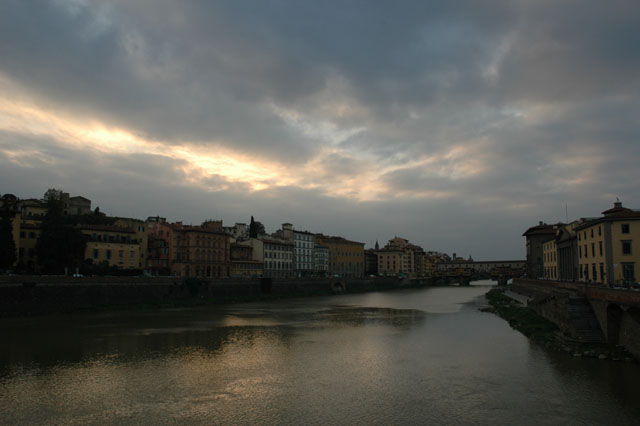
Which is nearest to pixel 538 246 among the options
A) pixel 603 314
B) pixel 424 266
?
pixel 603 314

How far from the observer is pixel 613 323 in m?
25.0

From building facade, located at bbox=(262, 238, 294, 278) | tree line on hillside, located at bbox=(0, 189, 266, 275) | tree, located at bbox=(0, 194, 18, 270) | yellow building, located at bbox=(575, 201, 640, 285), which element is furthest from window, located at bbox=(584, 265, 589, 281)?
tree, located at bbox=(0, 194, 18, 270)

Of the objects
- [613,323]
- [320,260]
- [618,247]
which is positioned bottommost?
[613,323]

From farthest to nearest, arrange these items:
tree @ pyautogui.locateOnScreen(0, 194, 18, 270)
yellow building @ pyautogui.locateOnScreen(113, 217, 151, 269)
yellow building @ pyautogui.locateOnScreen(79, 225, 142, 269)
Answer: yellow building @ pyautogui.locateOnScreen(113, 217, 151, 269)
yellow building @ pyautogui.locateOnScreen(79, 225, 142, 269)
tree @ pyautogui.locateOnScreen(0, 194, 18, 270)

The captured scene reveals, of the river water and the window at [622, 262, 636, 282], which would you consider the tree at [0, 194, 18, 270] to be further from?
the window at [622, 262, 636, 282]

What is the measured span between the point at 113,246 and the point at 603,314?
64577mm

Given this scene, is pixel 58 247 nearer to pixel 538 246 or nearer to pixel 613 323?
pixel 613 323

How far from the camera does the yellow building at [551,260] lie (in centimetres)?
6588

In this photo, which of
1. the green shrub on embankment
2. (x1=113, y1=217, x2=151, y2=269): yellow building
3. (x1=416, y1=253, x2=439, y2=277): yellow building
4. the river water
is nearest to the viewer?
the river water

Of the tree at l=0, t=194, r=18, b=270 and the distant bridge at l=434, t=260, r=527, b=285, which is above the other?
the tree at l=0, t=194, r=18, b=270

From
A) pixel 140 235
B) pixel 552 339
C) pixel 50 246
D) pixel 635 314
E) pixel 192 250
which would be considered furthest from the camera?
pixel 192 250

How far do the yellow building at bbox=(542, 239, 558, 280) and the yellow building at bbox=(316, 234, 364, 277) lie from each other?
60282mm

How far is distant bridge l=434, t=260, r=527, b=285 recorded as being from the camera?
488 ft

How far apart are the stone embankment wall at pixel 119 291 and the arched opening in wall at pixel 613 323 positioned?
167ft
